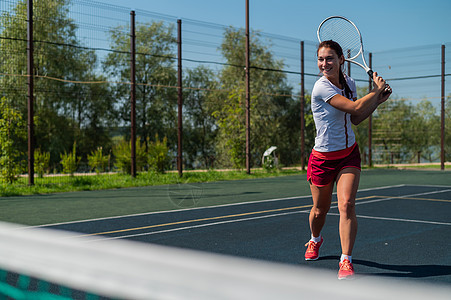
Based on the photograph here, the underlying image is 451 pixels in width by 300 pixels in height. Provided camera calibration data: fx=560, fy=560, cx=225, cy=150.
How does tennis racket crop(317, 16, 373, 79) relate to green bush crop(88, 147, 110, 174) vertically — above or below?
above

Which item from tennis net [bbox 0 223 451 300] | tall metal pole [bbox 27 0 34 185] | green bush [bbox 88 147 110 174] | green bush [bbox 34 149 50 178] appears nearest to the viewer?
tennis net [bbox 0 223 451 300]

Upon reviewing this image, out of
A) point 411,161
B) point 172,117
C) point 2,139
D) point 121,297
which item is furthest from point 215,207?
point 411,161

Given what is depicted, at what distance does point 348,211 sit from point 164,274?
3778 millimetres

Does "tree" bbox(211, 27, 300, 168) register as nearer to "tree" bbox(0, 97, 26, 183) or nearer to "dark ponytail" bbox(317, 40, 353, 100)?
"tree" bbox(0, 97, 26, 183)

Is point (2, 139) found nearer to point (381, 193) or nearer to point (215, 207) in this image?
point (215, 207)

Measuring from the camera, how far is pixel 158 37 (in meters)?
37.8

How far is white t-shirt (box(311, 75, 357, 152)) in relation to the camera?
535 cm

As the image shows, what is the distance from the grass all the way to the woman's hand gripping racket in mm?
11160

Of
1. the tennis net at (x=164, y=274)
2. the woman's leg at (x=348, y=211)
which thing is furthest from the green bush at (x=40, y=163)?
the tennis net at (x=164, y=274)

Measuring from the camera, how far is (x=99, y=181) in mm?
18359

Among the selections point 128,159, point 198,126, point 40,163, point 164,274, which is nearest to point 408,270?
point 164,274

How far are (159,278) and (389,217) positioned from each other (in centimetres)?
879

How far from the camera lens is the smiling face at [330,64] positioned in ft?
17.9

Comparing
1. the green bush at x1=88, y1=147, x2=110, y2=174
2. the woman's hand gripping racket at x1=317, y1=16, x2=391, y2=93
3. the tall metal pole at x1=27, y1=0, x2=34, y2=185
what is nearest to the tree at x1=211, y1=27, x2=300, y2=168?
the green bush at x1=88, y1=147, x2=110, y2=174
